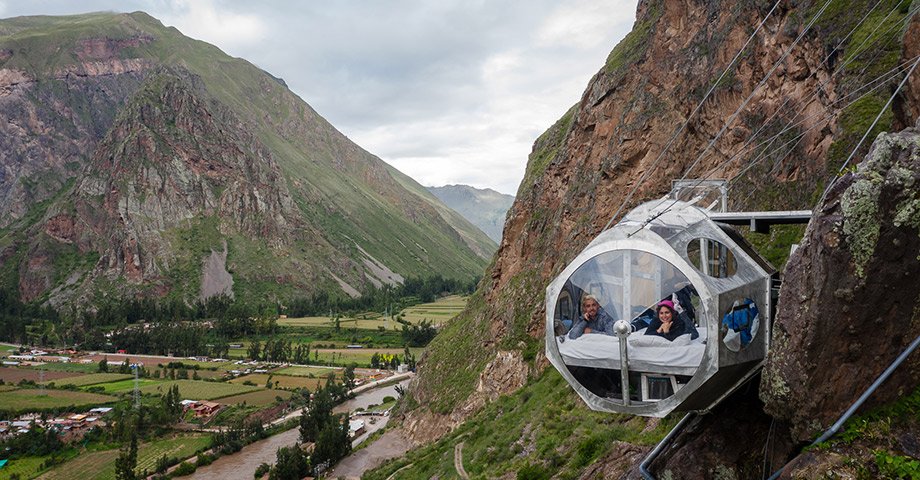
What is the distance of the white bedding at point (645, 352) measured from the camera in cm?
841

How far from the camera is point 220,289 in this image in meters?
192

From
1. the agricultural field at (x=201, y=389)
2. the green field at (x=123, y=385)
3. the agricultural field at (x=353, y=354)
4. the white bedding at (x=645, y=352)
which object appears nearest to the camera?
the white bedding at (x=645, y=352)

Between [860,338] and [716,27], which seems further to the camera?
[716,27]

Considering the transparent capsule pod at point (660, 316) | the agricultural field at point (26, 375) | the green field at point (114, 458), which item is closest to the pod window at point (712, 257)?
the transparent capsule pod at point (660, 316)

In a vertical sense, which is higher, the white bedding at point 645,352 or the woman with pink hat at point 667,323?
the woman with pink hat at point 667,323

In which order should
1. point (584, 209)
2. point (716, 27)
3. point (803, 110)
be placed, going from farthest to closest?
point (584, 209)
point (716, 27)
point (803, 110)

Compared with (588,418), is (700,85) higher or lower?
higher

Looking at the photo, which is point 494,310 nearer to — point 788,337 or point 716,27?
point 716,27

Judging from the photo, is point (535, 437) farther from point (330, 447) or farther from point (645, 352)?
point (330, 447)

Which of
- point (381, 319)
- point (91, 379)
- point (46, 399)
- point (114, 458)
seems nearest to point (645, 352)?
point (114, 458)

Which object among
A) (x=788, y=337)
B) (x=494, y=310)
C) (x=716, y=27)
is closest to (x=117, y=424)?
(x=494, y=310)

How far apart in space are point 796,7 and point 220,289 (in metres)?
193

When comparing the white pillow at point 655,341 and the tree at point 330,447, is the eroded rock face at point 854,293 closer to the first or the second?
the white pillow at point 655,341

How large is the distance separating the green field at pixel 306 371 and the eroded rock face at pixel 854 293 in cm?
11020
